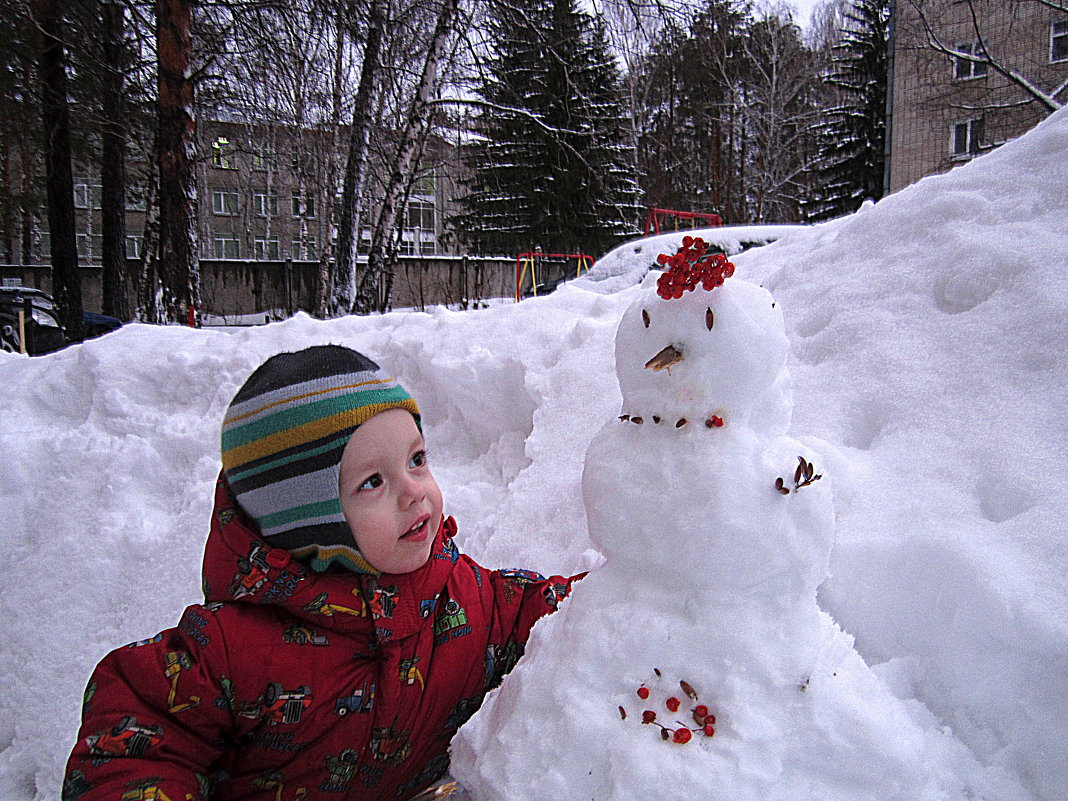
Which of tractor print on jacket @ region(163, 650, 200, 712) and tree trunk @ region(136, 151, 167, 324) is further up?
tree trunk @ region(136, 151, 167, 324)

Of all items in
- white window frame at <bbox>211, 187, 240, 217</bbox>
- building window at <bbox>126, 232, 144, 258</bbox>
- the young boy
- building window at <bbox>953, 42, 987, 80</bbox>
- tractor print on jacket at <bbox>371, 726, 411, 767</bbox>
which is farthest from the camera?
white window frame at <bbox>211, 187, 240, 217</bbox>

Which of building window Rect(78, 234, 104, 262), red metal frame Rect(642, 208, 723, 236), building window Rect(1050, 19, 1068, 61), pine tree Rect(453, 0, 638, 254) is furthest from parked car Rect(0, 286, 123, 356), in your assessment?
building window Rect(1050, 19, 1068, 61)

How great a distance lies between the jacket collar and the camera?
1.45 meters

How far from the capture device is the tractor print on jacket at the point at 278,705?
55.7 inches

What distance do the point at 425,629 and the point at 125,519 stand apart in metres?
2.03

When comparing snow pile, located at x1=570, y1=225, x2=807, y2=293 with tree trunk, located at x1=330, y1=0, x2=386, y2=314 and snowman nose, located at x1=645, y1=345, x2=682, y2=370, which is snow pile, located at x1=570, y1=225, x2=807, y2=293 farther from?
snowman nose, located at x1=645, y1=345, x2=682, y2=370

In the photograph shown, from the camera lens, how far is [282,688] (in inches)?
56.4

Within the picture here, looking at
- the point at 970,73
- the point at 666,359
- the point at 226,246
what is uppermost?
the point at 970,73

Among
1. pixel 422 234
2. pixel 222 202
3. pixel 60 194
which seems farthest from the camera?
pixel 422 234

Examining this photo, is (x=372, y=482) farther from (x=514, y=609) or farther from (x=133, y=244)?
(x=133, y=244)

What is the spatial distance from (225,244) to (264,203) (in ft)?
49.6

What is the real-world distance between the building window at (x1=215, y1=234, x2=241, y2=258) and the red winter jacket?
39.8 metres

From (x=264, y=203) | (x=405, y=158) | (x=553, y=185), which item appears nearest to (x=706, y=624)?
(x=405, y=158)

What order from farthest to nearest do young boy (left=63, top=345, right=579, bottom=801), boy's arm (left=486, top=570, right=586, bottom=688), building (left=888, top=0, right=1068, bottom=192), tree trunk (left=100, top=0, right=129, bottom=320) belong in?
building (left=888, top=0, right=1068, bottom=192), tree trunk (left=100, top=0, right=129, bottom=320), boy's arm (left=486, top=570, right=586, bottom=688), young boy (left=63, top=345, right=579, bottom=801)
